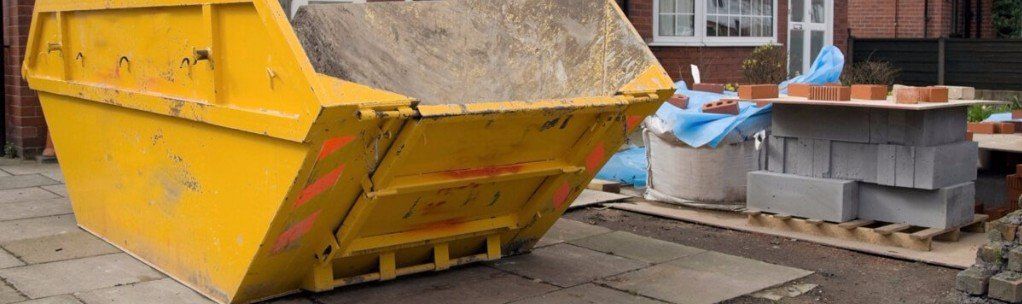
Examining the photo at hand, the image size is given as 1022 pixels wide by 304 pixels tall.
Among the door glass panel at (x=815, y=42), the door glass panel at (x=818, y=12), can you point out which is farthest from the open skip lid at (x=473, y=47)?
the door glass panel at (x=818, y=12)

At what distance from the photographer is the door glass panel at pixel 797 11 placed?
15.1m

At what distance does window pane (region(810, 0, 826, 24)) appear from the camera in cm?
→ 1573

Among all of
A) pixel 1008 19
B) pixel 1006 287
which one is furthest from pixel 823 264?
pixel 1008 19

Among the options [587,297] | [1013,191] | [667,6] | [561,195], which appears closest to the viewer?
[587,297]

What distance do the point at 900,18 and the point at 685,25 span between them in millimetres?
9382

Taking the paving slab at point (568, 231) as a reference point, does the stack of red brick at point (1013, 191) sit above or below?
above

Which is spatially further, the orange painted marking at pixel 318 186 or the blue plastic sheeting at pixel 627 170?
the blue plastic sheeting at pixel 627 170

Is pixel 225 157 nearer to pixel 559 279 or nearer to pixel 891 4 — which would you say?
pixel 559 279

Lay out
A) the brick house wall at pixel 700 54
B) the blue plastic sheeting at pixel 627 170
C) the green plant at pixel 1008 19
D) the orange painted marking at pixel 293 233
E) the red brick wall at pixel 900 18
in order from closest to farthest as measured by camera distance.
A: the orange painted marking at pixel 293 233 → the blue plastic sheeting at pixel 627 170 → the brick house wall at pixel 700 54 → the red brick wall at pixel 900 18 → the green plant at pixel 1008 19

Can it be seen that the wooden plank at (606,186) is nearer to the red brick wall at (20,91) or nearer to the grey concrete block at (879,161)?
the grey concrete block at (879,161)

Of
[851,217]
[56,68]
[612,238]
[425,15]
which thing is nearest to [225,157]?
[425,15]

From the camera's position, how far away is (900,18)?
20625 millimetres

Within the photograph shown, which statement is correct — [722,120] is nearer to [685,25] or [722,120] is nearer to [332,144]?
[332,144]

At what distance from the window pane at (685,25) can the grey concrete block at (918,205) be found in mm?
6772
